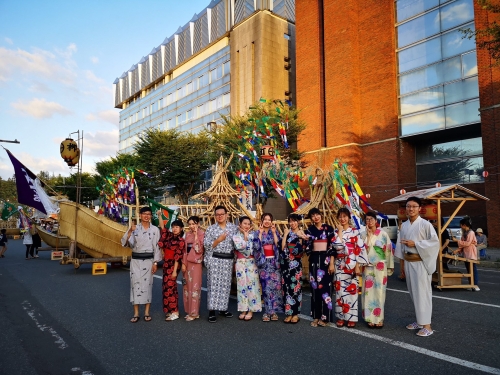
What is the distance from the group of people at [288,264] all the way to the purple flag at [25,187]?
657 cm

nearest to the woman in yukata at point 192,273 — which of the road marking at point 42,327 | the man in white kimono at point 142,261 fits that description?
the man in white kimono at point 142,261

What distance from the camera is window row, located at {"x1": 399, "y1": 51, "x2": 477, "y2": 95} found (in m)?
21.2

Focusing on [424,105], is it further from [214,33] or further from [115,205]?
[214,33]

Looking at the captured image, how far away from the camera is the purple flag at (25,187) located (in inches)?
432

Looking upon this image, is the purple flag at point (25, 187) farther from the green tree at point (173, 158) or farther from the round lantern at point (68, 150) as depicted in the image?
the green tree at point (173, 158)

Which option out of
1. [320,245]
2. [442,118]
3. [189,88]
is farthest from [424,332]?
[189,88]

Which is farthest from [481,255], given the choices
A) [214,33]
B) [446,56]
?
[214,33]

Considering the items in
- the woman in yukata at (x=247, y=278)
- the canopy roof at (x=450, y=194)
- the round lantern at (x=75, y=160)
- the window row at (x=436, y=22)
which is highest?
the window row at (x=436, y=22)

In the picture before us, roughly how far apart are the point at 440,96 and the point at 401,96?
9.08 ft

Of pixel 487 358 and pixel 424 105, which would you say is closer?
pixel 487 358

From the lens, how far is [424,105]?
2356 cm

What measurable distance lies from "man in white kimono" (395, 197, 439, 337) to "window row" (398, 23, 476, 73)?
2024 centimetres

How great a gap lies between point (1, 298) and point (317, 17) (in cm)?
2838

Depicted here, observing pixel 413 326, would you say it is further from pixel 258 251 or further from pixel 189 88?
pixel 189 88
